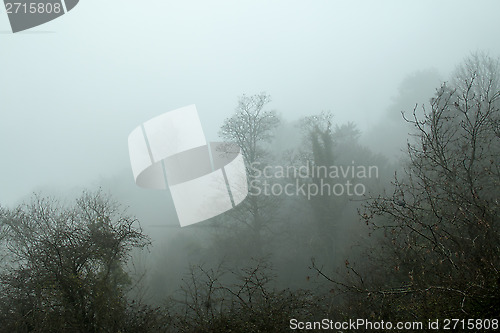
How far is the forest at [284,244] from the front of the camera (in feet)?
18.8

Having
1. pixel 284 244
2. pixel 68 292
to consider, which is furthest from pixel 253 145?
pixel 68 292

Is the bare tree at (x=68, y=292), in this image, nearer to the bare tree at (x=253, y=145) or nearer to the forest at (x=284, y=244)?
the forest at (x=284, y=244)

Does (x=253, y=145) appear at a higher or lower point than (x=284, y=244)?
higher

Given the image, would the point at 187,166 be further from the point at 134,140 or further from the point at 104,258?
the point at 104,258

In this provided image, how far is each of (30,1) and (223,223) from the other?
49.6ft

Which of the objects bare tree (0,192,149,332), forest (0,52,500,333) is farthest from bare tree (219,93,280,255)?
bare tree (0,192,149,332)

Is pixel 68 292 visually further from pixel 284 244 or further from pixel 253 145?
pixel 284 244

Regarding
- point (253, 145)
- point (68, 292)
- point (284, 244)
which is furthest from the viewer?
point (284, 244)

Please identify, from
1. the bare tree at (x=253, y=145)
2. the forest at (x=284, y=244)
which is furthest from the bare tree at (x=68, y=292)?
the bare tree at (x=253, y=145)

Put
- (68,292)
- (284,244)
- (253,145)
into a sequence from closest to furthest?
(68,292)
(253,145)
(284,244)

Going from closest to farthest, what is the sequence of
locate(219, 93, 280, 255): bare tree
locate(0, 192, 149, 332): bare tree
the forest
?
1. the forest
2. locate(0, 192, 149, 332): bare tree
3. locate(219, 93, 280, 255): bare tree

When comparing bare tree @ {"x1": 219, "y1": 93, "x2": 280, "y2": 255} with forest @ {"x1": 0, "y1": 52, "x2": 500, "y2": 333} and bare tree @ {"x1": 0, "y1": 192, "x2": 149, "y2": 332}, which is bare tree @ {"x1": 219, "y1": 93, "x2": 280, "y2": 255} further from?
bare tree @ {"x1": 0, "y1": 192, "x2": 149, "y2": 332}

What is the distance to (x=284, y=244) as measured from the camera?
714 inches

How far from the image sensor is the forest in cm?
572
